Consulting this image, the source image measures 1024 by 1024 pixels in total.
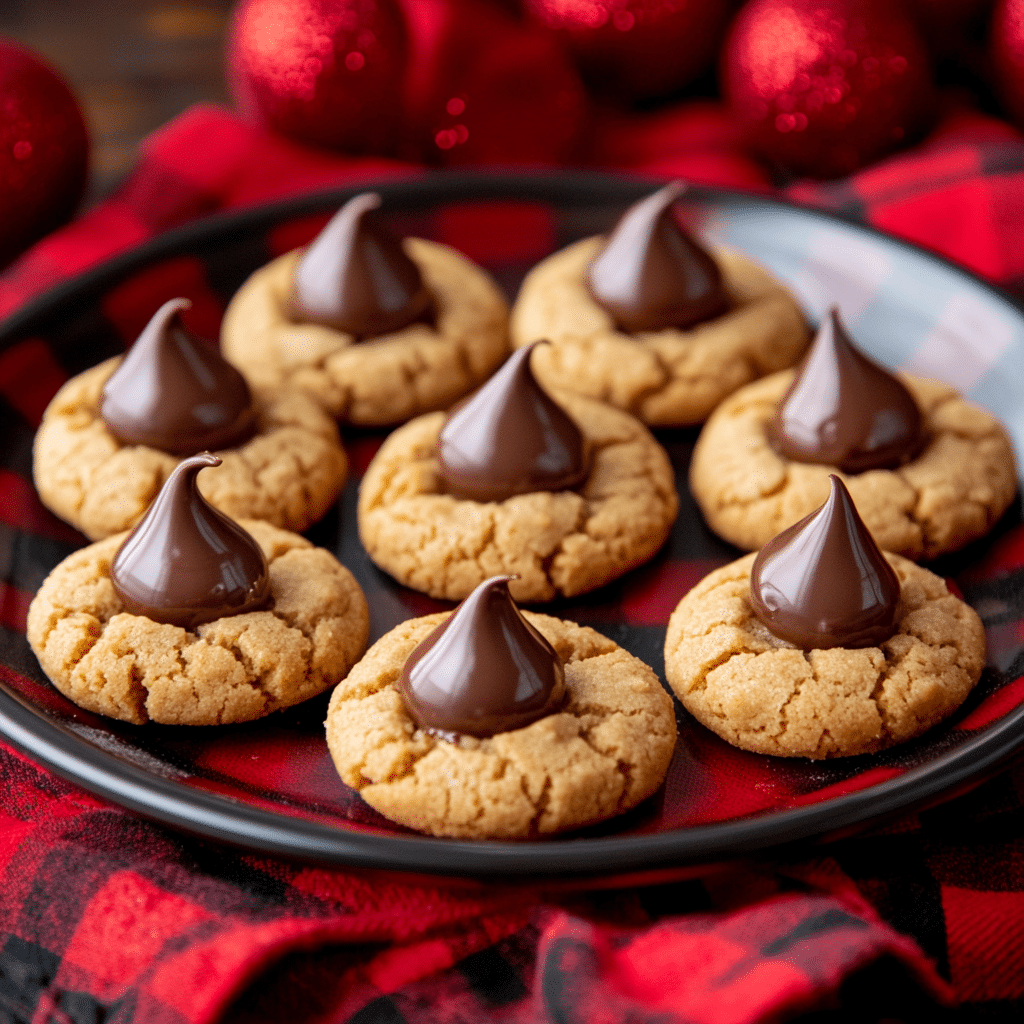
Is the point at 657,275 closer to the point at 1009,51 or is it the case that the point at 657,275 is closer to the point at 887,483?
the point at 887,483

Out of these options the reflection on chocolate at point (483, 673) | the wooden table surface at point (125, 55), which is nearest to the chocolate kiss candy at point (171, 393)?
the reflection on chocolate at point (483, 673)

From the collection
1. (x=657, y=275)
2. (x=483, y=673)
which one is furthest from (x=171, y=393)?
(x=657, y=275)

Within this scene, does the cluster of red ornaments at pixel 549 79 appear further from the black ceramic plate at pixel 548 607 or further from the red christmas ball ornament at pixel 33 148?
the black ceramic plate at pixel 548 607

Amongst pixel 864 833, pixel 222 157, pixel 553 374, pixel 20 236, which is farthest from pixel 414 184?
pixel 864 833

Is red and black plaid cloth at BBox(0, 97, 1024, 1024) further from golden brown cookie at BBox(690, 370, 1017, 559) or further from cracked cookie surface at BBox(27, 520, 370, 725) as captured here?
golden brown cookie at BBox(690, 370, 1017, 559)

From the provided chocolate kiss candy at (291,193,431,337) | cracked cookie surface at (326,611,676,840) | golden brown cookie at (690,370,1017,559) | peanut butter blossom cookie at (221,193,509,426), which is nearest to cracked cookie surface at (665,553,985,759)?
cracked cookie surface at (326,611,676,840)
